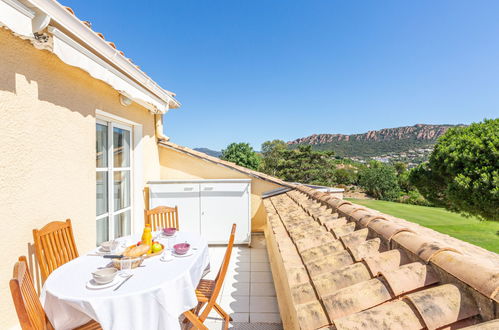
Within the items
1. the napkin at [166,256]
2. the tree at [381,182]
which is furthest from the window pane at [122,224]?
the tree at [381,182]

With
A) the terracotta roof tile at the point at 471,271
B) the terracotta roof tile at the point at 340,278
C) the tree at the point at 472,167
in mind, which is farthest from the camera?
the tree at the point at 472,167

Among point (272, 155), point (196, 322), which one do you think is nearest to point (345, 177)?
point (272, 155)

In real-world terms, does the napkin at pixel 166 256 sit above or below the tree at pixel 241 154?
below

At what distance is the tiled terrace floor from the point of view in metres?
3.02

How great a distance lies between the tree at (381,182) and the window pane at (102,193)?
3095cm

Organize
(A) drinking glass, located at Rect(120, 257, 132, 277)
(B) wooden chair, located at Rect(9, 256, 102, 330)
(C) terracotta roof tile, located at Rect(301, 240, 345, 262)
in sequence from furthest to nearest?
(A) drinking glass, located at Rect(120, 257, 132, 277) → (C) terracotta roof tile, located at Rect(301, 240, 345, 262) → (B) wooden chair, located at Rect(9, 256, 102, 330)

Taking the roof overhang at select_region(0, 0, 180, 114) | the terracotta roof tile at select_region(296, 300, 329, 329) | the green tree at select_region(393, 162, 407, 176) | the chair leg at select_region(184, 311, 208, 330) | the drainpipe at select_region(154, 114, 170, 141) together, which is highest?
the roof overhang at select_region(0, 0, 180, 114)

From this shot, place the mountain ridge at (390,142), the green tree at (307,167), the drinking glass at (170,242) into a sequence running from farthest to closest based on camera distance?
the mountain ridge at (390,142)
the green tree at (307,167)
the drinking glass at (170,242)

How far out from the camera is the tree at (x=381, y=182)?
93.1 ft


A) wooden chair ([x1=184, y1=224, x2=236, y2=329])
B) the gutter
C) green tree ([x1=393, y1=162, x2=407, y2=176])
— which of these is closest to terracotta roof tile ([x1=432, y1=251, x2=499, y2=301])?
wooden chair ([x1=184, y1=224, x2=236, y2=329])

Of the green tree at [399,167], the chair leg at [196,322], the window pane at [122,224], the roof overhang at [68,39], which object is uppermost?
the roof overhang at [68,39]

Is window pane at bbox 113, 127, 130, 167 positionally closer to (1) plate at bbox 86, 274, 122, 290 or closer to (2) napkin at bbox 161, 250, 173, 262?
(2) napkin at bbox 161, 250, 173, 262

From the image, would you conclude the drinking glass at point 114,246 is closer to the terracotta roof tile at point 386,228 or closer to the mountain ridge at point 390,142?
the terracotta roof tile at point 386,228

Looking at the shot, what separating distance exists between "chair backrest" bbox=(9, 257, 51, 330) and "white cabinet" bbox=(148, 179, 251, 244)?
3835 mm
